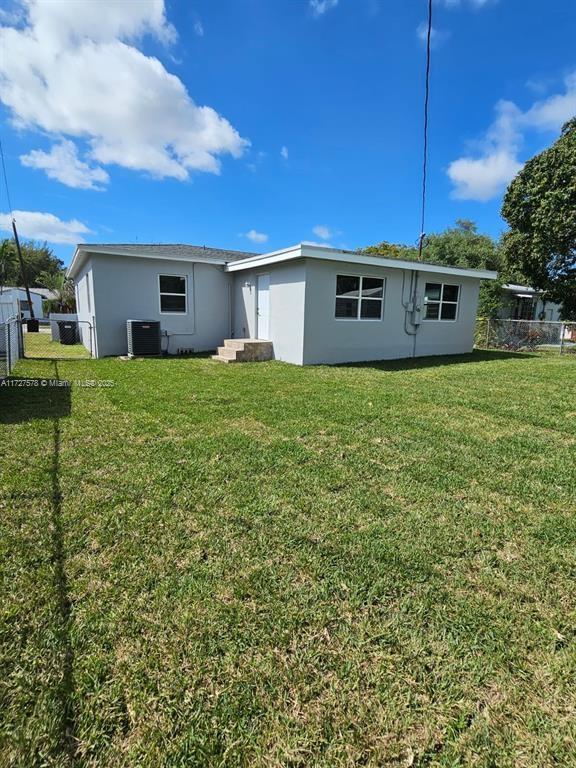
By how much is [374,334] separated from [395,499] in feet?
27.6

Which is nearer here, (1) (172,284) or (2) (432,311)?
(1) (172,284)

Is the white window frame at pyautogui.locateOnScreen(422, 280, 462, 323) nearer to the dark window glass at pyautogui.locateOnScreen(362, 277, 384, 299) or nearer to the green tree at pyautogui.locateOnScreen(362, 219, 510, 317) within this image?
the dark window glass at pyautogui.locateOnScreen(362, 277, 384, 299)

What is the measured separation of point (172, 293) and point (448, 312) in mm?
8570

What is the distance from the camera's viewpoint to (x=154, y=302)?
1125 centimetres

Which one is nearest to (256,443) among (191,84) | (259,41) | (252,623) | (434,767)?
→ (252,623)

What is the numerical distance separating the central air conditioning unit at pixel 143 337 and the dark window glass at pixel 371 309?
566cm

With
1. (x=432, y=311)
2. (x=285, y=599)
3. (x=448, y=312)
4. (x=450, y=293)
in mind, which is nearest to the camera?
(x=285, y=599)

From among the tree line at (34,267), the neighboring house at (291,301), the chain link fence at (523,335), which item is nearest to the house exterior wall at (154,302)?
the neighboring house at (291,301)

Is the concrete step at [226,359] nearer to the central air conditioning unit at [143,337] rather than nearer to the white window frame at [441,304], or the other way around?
the central air conditioning unit at [143,337]

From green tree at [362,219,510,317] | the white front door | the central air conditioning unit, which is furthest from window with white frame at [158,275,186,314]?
green tree at [362,219,510,317]

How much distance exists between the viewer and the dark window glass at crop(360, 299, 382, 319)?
417 inches

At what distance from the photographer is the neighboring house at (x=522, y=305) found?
22094mm

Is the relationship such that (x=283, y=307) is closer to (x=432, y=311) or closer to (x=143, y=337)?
(x=143, y=337)

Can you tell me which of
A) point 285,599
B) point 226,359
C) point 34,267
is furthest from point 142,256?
point 34,267
